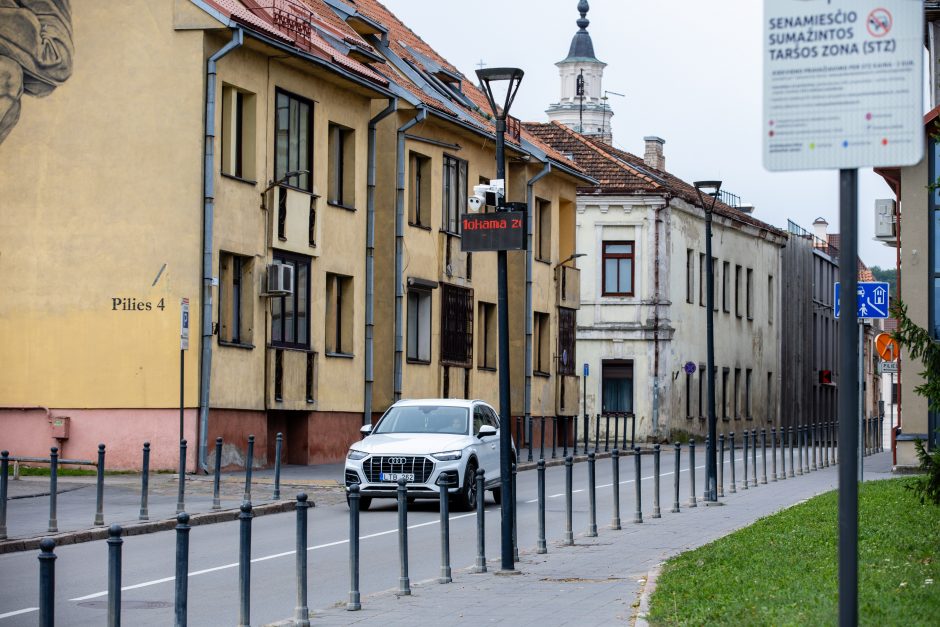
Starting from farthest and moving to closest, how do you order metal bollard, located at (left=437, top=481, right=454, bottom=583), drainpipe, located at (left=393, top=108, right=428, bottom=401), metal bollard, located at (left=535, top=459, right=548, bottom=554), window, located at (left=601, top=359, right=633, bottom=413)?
window, located at (left=601, top=359, right=633, bottom=413) → drainpipe, located at (left=393, top=108, right=428, bottom=401) → metal bollard, located at (left=535, top=459, right=548, bottom=554) → metal bollard, located at (left=437, top=481, right=454, bottom=583)

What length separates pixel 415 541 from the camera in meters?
18.2

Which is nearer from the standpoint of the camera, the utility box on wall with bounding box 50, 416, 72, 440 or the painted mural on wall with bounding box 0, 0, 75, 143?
the utility box on wall with bounding box 50, 416, 72, 440

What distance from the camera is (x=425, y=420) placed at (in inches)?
929

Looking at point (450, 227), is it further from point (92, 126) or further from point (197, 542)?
point (197, 542)

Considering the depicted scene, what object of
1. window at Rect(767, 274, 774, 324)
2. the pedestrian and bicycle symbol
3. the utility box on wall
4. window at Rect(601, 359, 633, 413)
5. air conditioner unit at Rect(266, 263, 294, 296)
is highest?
window at Rect(767, 274, 774, 324)

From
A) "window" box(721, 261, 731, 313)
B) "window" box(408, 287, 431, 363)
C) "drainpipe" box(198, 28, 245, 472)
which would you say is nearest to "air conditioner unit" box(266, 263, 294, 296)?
"drainpipe" box(198, 28, 245, 472)

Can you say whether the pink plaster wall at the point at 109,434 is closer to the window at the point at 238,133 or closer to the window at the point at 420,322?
the window at the point at 238,133

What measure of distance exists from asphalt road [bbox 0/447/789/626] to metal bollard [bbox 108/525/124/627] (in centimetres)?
256

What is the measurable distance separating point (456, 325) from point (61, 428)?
14.0 metres

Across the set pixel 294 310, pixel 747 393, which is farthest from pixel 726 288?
pixel 294 310

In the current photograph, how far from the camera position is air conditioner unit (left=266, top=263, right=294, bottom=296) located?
2967 centimetres

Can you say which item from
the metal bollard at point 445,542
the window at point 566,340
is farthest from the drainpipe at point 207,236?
the window at point 566,340

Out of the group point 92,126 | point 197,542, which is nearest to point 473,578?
point 197,542

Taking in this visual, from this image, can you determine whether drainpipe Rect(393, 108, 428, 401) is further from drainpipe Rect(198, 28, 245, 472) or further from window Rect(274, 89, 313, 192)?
drainpipe Rect(198, 28, 245, 472)
